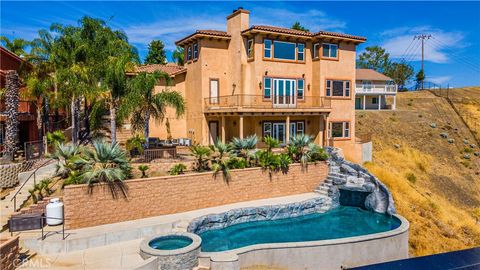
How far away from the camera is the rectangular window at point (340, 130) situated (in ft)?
Result: 97.9

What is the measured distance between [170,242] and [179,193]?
459 centimetres

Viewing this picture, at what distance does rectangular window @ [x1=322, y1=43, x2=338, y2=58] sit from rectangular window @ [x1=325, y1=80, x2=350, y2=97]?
2.24m

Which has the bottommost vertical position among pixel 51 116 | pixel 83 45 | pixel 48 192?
pixel 48 192

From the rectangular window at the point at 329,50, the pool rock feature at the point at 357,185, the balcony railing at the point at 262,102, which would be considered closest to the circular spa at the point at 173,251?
the pool rock feature at the point at 357,185

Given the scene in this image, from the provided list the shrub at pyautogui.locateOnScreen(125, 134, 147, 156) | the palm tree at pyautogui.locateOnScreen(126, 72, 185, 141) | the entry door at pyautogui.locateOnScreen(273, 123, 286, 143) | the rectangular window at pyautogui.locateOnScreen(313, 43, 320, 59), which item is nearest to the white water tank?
the shrub at pyautogui.locateOnScreen(125, 134, 147, 156)

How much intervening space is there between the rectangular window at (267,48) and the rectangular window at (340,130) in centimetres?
835

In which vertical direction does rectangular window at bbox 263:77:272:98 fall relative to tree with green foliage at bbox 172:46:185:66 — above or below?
below

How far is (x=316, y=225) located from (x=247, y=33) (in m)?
15.7

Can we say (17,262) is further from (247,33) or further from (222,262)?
(247,33)

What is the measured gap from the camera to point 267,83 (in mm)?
27609

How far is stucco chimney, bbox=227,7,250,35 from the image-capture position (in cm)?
2731

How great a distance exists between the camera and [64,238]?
14.0 meters

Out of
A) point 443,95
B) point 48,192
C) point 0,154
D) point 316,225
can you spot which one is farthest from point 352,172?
point 443,95

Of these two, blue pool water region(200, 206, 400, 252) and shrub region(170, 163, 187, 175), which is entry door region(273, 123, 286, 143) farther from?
shrub region(170, 163, 187, 175)
